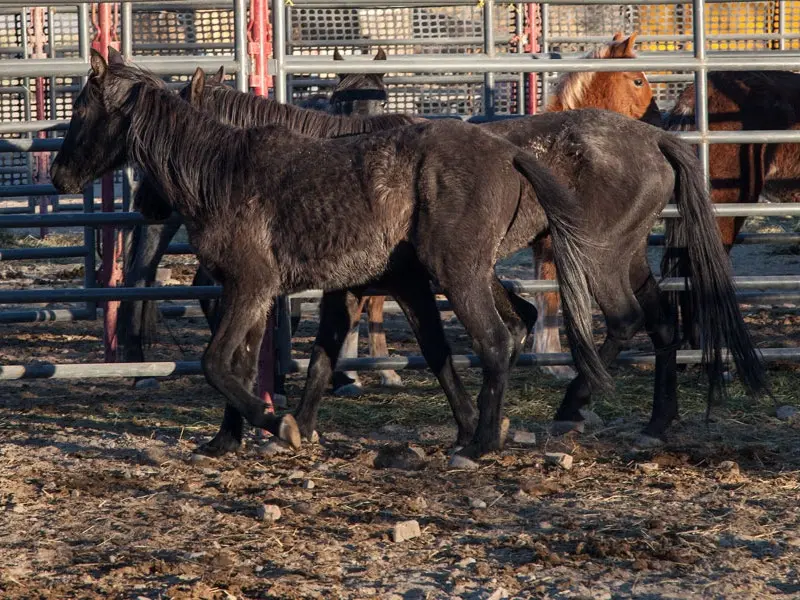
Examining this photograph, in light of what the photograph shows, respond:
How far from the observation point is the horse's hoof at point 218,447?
16.4 ft

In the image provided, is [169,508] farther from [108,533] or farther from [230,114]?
[230,114]

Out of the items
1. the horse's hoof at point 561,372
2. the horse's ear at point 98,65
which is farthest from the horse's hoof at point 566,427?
the horse's ear at point 98,65

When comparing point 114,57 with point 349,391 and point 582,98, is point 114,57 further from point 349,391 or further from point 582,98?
point 582,98

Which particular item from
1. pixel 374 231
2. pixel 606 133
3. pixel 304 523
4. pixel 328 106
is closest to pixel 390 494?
pixel 304 523

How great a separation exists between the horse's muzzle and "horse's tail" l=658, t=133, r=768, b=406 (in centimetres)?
272

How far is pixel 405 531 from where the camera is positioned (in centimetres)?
373

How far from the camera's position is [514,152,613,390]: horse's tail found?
15.6ft

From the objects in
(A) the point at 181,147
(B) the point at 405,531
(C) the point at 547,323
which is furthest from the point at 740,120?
(B) the point at 405,531

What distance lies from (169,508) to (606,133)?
256 centimetres

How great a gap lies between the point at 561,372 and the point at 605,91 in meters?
1.78

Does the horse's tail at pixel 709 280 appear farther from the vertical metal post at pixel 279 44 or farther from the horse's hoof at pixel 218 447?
the horse's hoof at pixel 218 447

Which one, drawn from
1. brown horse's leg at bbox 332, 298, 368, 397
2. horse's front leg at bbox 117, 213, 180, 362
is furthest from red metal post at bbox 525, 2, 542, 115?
horse's front leg at bbox 117, 213, 180, 362

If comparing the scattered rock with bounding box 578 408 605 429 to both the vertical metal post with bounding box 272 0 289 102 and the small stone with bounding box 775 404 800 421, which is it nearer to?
the small stone with bounding box 775 404 800 421

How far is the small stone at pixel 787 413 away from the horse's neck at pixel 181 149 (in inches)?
115
